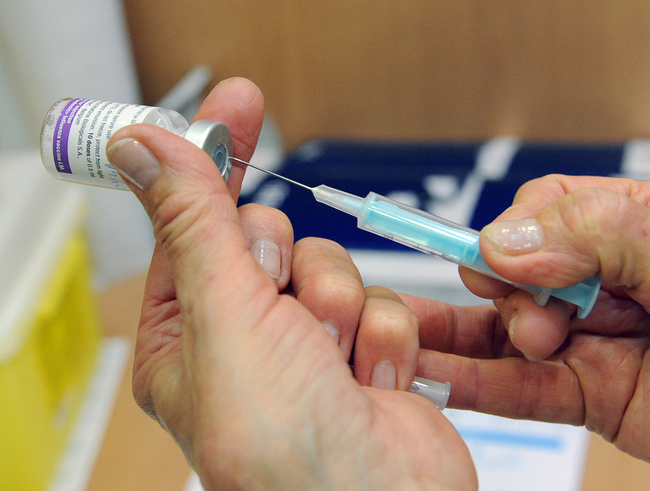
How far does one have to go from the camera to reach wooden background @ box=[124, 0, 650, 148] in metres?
1.28

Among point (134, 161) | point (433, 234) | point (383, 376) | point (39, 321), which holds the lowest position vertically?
point (39, 321)

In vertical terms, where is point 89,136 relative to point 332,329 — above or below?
above

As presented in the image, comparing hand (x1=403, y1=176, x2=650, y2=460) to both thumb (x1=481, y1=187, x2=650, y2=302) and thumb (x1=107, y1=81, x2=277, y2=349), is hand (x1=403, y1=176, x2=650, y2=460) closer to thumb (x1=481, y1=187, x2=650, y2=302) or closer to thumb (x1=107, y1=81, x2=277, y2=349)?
thumb (x1=481, y1=187, x2=650, y2=302)

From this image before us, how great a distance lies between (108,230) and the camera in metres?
1.29

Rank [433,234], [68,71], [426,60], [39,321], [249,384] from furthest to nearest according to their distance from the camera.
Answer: [426,60] → [68,71] → [39,321] → [433,234] → [249,384]

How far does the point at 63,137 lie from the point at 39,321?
486 millimetres

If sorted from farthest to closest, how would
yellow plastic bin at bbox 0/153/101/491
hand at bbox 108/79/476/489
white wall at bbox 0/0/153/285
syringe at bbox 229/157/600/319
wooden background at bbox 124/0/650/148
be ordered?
1. wooden background at bbox 124/0/650/148
2. white wall at bbox 0/0/153/285
3. yellow plastic bin at bbox 0/153/101/491
4. syringe at bbox 229/157/600/319
5. hand at bbox 108/79/476/489

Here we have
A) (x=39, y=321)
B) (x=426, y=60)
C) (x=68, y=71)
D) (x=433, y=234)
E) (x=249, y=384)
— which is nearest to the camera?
(x=249, y=384)

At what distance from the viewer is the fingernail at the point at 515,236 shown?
20.7 inches

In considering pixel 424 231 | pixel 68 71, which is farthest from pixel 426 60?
pixel 424 231

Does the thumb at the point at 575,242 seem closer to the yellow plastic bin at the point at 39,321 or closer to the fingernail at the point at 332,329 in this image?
the fingernail at the point at 332,329

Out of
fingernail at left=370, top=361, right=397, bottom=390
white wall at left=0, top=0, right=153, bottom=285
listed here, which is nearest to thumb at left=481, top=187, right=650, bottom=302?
fingernail at left=370, top=361, right=397, bottom=390

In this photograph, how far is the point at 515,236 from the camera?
53 centimetres

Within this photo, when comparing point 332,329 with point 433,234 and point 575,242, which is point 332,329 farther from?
point 575,242
